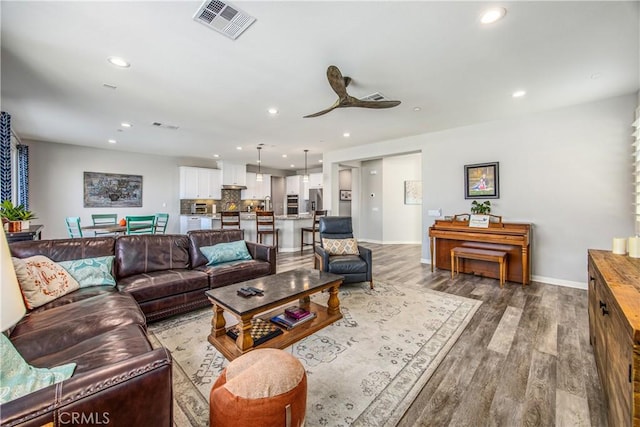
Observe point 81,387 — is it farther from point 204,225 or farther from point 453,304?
point 204,225

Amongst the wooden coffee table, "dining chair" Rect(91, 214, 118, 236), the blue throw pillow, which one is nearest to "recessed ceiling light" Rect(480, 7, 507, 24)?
the wooden coffee table

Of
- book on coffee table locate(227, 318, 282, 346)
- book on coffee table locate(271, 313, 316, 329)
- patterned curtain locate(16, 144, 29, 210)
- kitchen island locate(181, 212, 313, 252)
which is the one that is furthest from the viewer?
kitchen island locate(181, 212, 313, 252)

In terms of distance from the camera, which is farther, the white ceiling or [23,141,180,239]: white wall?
[23,141,180,239]: white wall

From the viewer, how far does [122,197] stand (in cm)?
711

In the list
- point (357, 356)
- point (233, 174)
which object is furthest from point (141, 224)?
point (357, 356)

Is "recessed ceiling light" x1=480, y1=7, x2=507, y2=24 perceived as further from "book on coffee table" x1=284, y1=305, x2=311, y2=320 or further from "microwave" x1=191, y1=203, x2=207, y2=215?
"microwave" x1=191, y1=203, x2=207, y2=215

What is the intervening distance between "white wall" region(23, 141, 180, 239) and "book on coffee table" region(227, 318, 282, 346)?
6.74 meters

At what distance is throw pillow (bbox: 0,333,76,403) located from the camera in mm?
955

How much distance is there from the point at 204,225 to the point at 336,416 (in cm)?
647

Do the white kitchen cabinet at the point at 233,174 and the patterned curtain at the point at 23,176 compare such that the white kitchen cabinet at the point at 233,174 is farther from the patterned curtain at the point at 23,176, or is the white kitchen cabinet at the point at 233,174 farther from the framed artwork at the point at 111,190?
the patterned curtain at the point at 23,176

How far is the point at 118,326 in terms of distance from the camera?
1.75 metres

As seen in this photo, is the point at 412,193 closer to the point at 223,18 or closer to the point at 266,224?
the point at 266,224

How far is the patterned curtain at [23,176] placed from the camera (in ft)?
17.9

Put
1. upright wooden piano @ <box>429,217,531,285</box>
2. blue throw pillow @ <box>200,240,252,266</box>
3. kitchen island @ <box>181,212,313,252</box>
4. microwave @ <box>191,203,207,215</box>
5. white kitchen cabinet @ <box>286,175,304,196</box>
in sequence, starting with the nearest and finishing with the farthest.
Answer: blue throw pillow @ <box>200,240,252,266</box> < upright wooden piano @ <box>429,217,531,285</box> < kitchen island @ <box>181,212,313,252</box> < microwave @ <box>191,203,207,215</box> < white kitchen cabinet @ <box>286,175,304,196</box>
